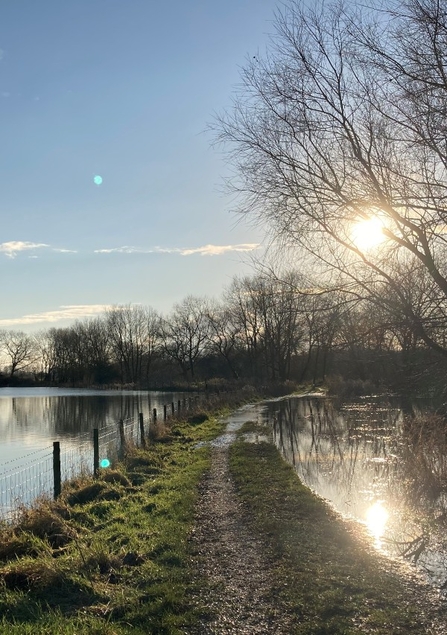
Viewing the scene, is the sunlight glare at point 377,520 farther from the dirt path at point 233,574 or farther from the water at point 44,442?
the water at point 44,442

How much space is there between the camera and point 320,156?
30.6 ft

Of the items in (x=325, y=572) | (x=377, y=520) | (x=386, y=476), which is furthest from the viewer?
(x=386, y=476)

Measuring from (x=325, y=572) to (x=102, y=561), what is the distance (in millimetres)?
2477

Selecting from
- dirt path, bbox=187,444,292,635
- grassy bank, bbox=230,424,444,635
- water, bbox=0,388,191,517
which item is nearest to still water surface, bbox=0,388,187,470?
water, bbox=0,388,191,517

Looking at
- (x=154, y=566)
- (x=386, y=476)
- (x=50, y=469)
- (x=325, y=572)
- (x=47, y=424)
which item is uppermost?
(x=154, y=566)

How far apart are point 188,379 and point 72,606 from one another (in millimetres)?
71200

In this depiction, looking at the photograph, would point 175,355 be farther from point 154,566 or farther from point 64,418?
point 154,566

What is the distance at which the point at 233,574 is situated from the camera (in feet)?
20.5

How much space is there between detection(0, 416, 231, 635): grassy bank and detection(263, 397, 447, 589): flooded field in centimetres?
290

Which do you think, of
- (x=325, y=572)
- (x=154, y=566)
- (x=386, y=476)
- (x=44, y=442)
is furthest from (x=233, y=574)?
(x=44, y=442)

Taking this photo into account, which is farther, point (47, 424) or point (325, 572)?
point (47, 424)

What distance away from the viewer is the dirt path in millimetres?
4965

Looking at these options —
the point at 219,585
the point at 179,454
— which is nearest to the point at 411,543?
the point at 219,585

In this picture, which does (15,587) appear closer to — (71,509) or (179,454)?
(71,509)
